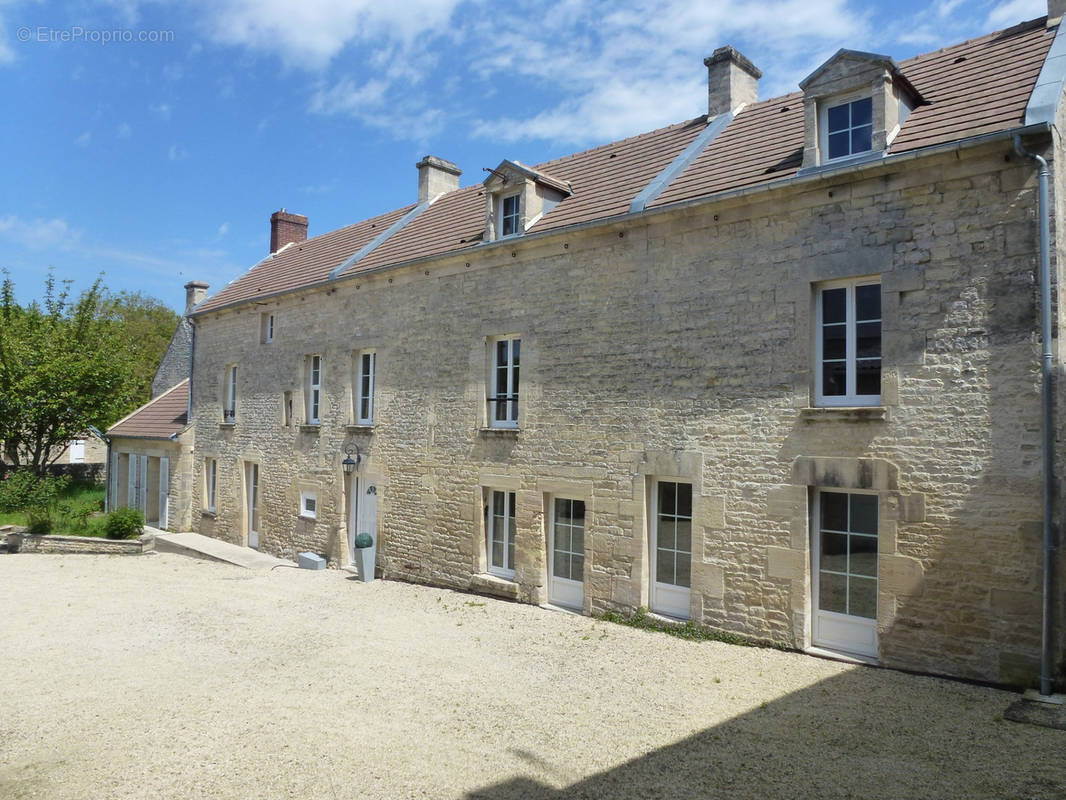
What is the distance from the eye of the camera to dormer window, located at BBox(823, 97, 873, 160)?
8.26m

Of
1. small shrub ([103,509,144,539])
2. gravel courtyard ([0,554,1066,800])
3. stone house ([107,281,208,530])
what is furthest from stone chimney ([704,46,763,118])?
stone house ([107,281,208,530])

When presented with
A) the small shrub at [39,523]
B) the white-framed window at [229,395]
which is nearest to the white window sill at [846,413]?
the white-framed window at [229,395]

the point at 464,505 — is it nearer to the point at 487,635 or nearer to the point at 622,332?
the point at 487,635

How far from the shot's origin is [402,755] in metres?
5.77

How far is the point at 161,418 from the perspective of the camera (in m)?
20.4

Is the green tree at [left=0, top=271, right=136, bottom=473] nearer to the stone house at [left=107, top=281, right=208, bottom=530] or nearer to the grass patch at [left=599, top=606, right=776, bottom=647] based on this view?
the stone house at [left=107, top=281, right=208, bottom=530]

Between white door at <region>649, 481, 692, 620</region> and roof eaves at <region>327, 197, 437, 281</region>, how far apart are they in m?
7.96

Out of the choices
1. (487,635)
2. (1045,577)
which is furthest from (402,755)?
(1045,577)

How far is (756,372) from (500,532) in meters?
4.84

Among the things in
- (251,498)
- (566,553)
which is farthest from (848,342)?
(251,498)

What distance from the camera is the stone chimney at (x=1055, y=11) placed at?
8.48 meters

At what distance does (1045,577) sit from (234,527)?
15.3 meters

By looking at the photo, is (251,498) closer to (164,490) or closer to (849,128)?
(164,490)

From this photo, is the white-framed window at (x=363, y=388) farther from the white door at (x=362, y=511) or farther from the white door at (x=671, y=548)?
the white door at (x=671, y=548)
